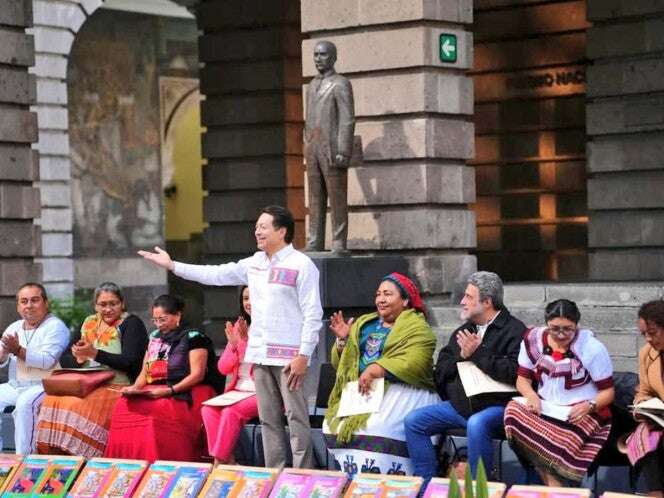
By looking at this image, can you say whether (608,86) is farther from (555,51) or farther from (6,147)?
(6,147)

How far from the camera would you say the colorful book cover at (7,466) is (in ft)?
39.4

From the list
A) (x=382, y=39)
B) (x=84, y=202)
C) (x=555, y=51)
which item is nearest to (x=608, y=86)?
(x=555, y=51)

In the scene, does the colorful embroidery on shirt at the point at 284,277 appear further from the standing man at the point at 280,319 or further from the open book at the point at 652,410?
the open book at the point at 652,410

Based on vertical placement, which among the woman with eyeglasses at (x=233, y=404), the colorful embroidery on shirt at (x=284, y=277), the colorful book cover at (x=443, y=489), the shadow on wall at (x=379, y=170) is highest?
the shadow on wall at (x=379, y=170)

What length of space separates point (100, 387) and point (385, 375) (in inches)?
95.3

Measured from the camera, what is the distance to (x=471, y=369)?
11.9 metres

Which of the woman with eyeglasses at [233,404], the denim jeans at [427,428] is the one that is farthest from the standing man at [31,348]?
the denim jeans at [427,428]

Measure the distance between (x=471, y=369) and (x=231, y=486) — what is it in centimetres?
177

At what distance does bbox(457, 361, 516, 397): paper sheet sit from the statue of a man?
4.73 meters

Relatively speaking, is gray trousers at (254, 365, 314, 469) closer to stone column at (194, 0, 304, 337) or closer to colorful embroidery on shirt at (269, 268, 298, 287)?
colorful embroidery on shirt at (269, 268, 298, 287)

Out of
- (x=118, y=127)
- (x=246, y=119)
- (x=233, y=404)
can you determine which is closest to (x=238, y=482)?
(x=233, y=404)

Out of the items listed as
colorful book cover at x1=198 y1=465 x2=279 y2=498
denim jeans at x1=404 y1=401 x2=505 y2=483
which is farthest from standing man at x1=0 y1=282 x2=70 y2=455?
denim jeans at x1=404 y1=401 x2=505 y2=483

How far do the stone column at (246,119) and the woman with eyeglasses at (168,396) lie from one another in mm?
9015

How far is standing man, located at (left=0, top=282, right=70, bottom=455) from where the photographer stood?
13.7 m
